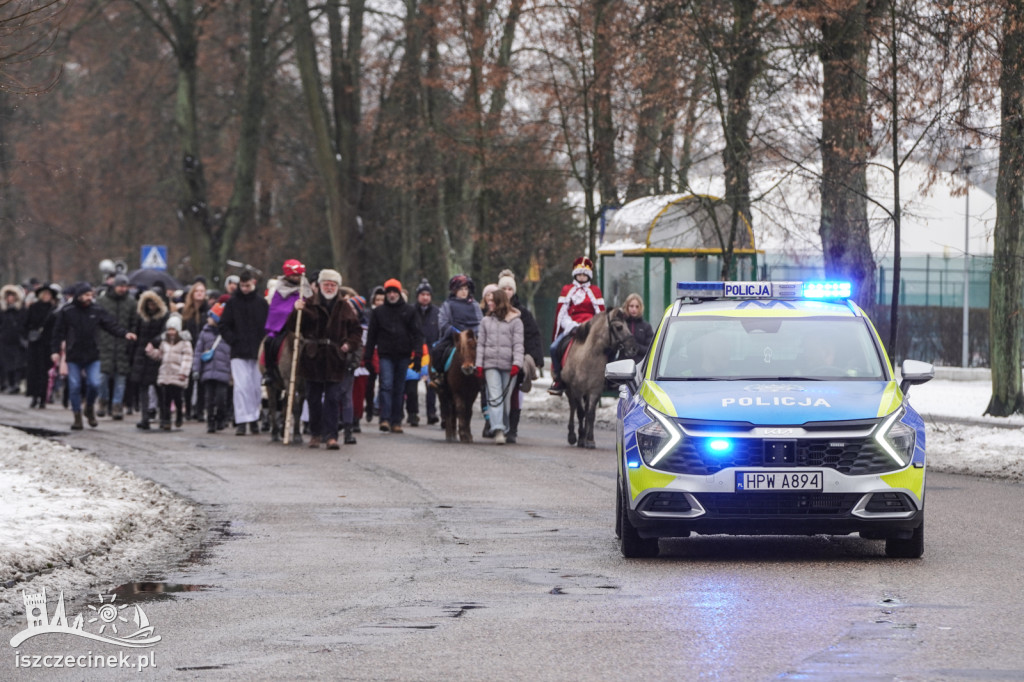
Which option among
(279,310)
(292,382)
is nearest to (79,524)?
(292,382)

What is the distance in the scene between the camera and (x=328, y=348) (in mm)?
19984

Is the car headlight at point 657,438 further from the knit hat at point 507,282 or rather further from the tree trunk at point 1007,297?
the tree trunk at point 1007,297

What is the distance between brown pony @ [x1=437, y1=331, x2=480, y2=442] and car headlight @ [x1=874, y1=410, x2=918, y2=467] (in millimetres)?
10998

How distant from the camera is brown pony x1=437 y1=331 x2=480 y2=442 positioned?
21.2m

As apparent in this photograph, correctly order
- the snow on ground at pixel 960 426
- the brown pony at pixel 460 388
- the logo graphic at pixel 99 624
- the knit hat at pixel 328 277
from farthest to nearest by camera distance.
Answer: the brown pony at pixel 460 388 < the knit hat at pixel 328 277 < the snow on ground at pixel 960 426 < the logo graphic at pixel 99 624

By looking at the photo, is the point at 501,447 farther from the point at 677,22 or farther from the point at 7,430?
the point at 677,22

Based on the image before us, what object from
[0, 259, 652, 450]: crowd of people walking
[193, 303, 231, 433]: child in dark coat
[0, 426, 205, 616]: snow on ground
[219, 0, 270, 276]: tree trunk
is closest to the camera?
[0, 426, 205, 616]: snow on ground

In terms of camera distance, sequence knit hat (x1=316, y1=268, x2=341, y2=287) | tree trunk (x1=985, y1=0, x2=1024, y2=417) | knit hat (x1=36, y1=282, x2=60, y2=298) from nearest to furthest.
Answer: knit hat (x1=316, y1=268, x2=341, y2=287) → tree trunk (x1=985, y1=0, x2=1024, y2=417) → knit hat (x1=36, y1=282, x2=60, y2=298)

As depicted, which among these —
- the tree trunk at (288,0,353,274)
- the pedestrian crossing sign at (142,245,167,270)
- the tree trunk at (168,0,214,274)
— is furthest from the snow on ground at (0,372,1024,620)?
the pedestrian crossing sign at (142,245,167,270)

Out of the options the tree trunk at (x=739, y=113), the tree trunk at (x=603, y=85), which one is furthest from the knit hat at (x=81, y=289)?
the tree trunk at (x=739, y=113)

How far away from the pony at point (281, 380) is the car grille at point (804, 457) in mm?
10998

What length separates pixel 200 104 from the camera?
178 feet

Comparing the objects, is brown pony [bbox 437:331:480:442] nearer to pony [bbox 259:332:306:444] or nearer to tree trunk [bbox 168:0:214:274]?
pony [bbox 259:332:306:444]

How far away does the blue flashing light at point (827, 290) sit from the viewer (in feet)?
39.7
